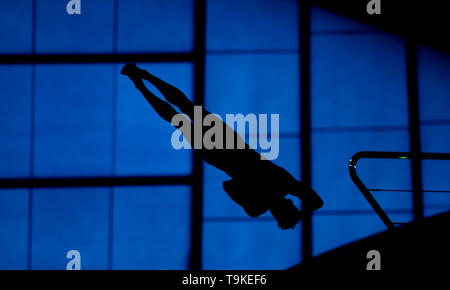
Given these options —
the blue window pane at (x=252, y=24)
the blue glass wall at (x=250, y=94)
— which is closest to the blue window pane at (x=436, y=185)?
the blue glass wall at (x=250, y=94)

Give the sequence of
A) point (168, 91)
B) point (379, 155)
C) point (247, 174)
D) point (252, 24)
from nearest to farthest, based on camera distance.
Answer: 1. point (379, 155)
2. point (247, 174)
3. point (168, 91)
4. point (252, 24)

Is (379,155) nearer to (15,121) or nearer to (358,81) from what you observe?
(358,81)

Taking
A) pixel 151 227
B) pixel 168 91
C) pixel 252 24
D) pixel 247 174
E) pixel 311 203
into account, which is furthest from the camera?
pixel 252 24

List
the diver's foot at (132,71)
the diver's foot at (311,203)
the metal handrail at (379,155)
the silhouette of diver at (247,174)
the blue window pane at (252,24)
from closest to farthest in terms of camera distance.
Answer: the metal handrail at (379,155) → the silhouette of diver at (247,174) → the diver's foot at (311,203) → the diver's foot at (132,71) → the blue window pane at (252,24)

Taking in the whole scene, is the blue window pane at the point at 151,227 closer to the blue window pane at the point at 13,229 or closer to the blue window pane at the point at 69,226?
the blue window pane at the point at 69,226

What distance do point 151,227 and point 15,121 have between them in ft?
5.11

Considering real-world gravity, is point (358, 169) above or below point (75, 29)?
below

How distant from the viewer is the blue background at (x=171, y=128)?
437 cm

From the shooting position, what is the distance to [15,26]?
4691 millimetres

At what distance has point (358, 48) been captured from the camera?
4613mm

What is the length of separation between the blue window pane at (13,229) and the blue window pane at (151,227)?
80 cm

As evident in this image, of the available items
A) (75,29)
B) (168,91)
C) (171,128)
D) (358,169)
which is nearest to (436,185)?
(358,169)

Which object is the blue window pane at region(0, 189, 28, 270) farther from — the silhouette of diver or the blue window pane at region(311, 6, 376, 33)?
the blue window pane at region(311, 6, 376, 33)
